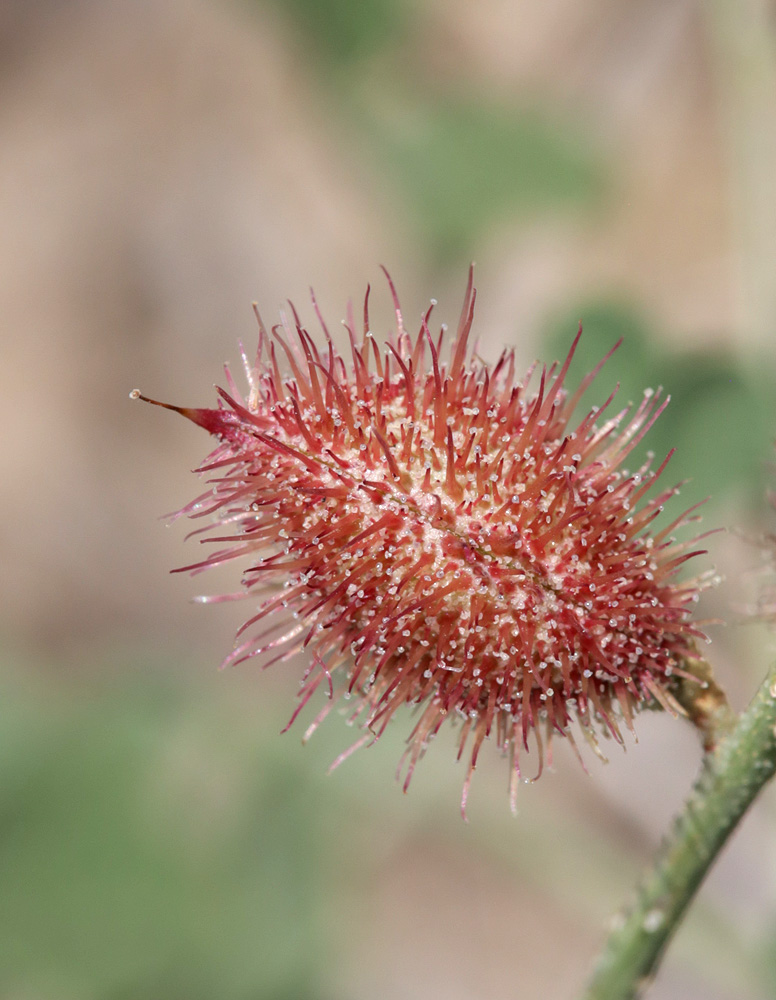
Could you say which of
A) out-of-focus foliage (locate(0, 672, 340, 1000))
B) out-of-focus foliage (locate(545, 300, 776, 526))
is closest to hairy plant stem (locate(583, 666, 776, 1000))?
out-of-focus foliage (locate(545, 300, 776, 526))

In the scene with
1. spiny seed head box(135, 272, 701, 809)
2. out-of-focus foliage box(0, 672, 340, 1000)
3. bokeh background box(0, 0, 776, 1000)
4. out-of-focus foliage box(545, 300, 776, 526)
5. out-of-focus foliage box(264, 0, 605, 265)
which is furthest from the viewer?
out-of-focus foliage box(264, 0, 605, 265)

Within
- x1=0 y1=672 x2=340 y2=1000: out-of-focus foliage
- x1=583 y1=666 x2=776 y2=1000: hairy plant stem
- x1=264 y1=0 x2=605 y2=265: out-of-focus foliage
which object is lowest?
x1=0 y1=672 x2=340 y2=1000: out-of-focus foliage

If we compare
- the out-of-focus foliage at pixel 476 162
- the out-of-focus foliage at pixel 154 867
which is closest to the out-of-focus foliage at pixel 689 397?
the out-of-focus foliage at pixel 476 162

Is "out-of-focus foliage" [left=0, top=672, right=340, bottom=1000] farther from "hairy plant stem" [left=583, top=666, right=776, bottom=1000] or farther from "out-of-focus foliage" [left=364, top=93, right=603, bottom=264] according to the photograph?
"out-of-focus foliage" [left=364, top=93, right=603, bottom=264]

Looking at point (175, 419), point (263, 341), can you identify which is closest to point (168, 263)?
point (175, 419)

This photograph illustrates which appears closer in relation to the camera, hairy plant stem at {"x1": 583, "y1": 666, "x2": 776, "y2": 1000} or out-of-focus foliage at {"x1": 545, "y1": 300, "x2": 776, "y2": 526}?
hairy plant stem at {"x1": 583, "y1": 666, "x2": 776, "y2": 1000}

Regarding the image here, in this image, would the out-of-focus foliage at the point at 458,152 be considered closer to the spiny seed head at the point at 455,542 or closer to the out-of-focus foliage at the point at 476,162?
the out-of-focus foliage at the point at 476,162

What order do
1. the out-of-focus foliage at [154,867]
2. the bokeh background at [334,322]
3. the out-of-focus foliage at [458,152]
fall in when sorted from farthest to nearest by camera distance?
the out-of-focus foliage at [458,152] → the out-of-focus foliage at [154,867] → the bokeh background at [334,322]

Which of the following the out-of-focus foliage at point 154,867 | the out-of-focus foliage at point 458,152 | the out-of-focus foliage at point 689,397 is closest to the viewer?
the out-of-focus foliage at point 689,397
